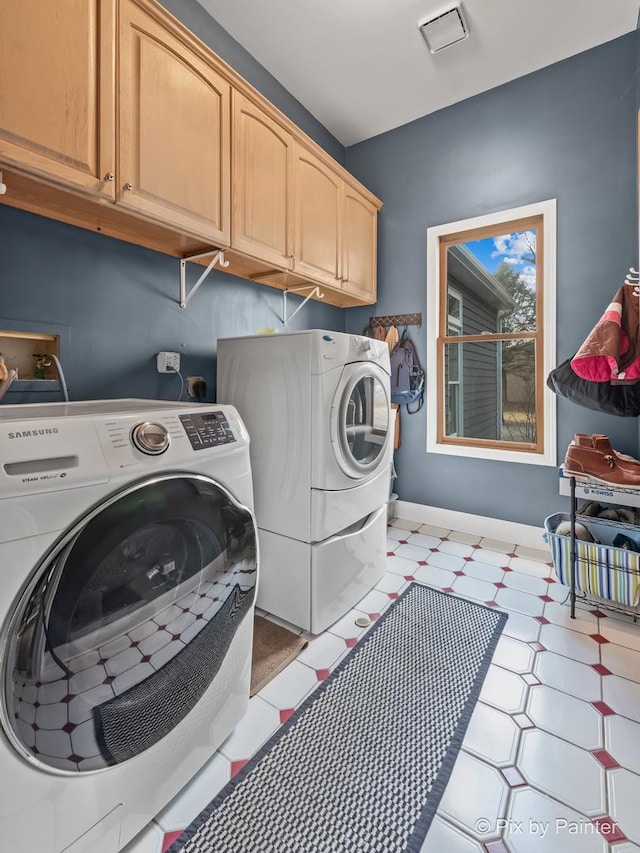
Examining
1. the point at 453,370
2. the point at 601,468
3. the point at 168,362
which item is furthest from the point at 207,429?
the point at 453,370

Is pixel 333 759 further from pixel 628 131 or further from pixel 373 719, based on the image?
pixel 628 131

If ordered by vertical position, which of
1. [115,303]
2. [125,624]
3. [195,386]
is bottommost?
[125,624]

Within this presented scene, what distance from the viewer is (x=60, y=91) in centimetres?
123

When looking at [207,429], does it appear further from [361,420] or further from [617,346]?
[617,346]

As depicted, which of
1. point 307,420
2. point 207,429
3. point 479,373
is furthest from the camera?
point 479,373

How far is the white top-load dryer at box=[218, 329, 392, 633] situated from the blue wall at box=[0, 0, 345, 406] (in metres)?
0.28

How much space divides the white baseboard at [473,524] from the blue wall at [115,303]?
186 centimetres

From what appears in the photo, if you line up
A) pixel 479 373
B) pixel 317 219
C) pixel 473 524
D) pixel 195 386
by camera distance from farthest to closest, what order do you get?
pixel 479 373, pixel 473 524, pixel 317 219, pixel 195 386

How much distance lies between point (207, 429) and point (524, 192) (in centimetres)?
278

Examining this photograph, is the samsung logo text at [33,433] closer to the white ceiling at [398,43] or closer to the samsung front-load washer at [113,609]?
the samsung front-load washer at [113,609]

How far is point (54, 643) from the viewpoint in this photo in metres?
0.76

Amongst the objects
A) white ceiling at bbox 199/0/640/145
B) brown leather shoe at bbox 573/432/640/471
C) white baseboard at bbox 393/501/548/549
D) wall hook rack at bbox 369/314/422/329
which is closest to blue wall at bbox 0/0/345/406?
white ceiling at bbox 199/0/640/145

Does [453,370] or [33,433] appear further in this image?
[453,370]

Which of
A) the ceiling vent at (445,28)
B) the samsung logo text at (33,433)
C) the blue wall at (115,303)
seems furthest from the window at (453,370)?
the samsung logo text at (33,433)
